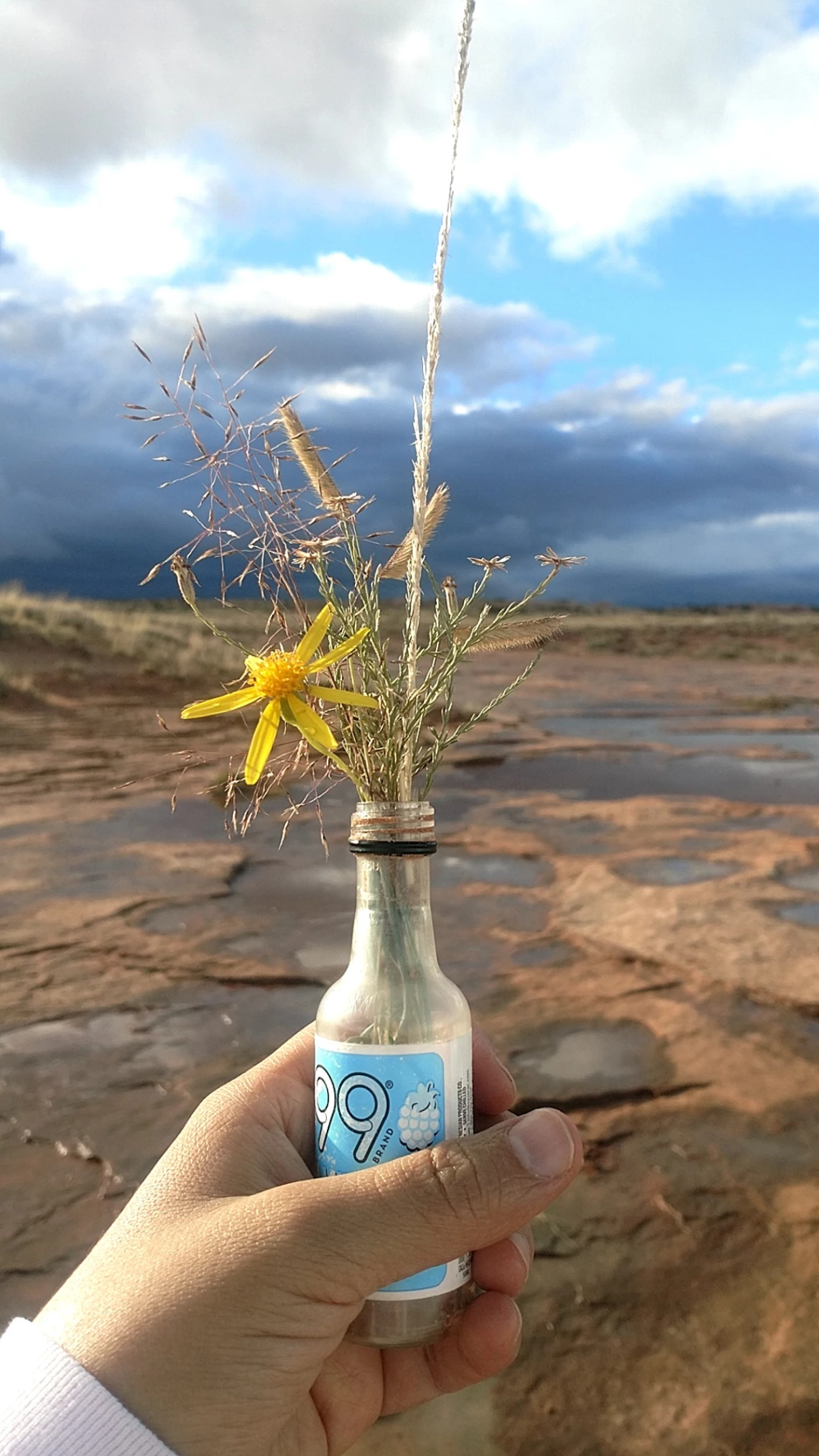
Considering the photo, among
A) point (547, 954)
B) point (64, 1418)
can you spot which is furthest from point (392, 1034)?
point (547, 954)

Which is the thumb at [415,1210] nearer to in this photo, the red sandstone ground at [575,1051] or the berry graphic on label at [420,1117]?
the berry graphic on label at [420,1117]

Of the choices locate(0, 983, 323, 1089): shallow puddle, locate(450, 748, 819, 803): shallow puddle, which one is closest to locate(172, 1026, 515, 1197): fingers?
locate(0, 983, 323, 1089): shallow puddle

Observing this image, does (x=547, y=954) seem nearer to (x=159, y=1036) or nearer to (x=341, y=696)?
(x=159, y=1036)

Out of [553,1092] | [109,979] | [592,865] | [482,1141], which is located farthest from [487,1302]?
[592,865]

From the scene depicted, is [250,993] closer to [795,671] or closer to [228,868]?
[228,868]

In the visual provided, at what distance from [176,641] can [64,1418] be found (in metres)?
16.1

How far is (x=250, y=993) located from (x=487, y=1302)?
1.88 metres

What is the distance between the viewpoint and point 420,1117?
1347mm

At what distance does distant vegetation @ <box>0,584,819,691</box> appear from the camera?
13797 millimetres

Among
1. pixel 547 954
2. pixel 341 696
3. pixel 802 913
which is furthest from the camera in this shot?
pixel 802 913

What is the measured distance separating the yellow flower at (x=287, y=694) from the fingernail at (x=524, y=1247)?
2.62ft

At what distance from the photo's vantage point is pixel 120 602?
138 ft

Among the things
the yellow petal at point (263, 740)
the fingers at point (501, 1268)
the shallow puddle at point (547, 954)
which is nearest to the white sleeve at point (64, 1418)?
the fingers at point (501, 1268)

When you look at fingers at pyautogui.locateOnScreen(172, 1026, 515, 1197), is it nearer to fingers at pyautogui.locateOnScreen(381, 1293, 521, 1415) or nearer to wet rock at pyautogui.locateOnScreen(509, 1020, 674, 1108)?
fingers at pyautogui.locateOnScreen(381, 1293, 521, 1415)
